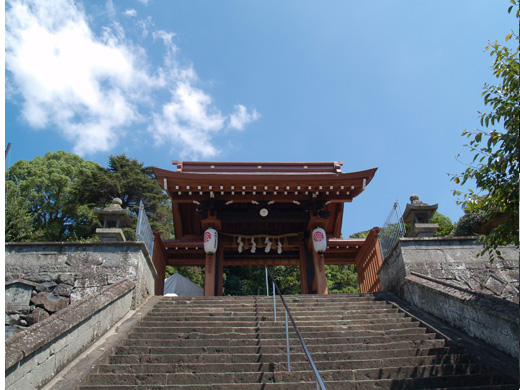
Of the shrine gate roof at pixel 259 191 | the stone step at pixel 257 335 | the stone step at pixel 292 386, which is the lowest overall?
the stone step at pixel 292 386

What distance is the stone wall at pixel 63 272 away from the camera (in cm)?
658

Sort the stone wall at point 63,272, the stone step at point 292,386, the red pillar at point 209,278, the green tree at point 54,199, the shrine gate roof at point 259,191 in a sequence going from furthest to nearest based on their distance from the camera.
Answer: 1. the green tree at point 54,199
2. the shrine gate roof at point 259,191
3. the red pillar at point 209,278
4. the stone wall at point 63,272
5. the stone step at point 292,386

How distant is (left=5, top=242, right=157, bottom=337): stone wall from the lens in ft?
21.6

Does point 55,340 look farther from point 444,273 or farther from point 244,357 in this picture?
point 444,273

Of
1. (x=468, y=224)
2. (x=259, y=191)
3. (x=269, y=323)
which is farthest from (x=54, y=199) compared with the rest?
(x=468, y=224)

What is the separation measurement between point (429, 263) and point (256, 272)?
48.1 ft

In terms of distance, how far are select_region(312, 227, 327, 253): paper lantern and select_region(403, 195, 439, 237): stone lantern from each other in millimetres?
2232

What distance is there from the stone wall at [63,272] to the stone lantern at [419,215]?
6.42 metres

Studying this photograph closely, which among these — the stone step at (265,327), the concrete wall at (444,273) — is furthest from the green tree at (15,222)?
the concrete wall at (444,273)

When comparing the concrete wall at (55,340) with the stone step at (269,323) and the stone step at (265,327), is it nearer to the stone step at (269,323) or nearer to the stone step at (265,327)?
the stone step at (265,327)

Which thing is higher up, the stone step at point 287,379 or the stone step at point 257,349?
the stone step at point 257,349

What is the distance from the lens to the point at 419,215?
8398 millimetres

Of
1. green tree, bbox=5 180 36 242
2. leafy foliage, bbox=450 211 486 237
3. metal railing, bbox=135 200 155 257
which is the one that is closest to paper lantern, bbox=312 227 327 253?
leafy foliage, bbox=450 211 486 237

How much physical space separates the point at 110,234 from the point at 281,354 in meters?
5.19
